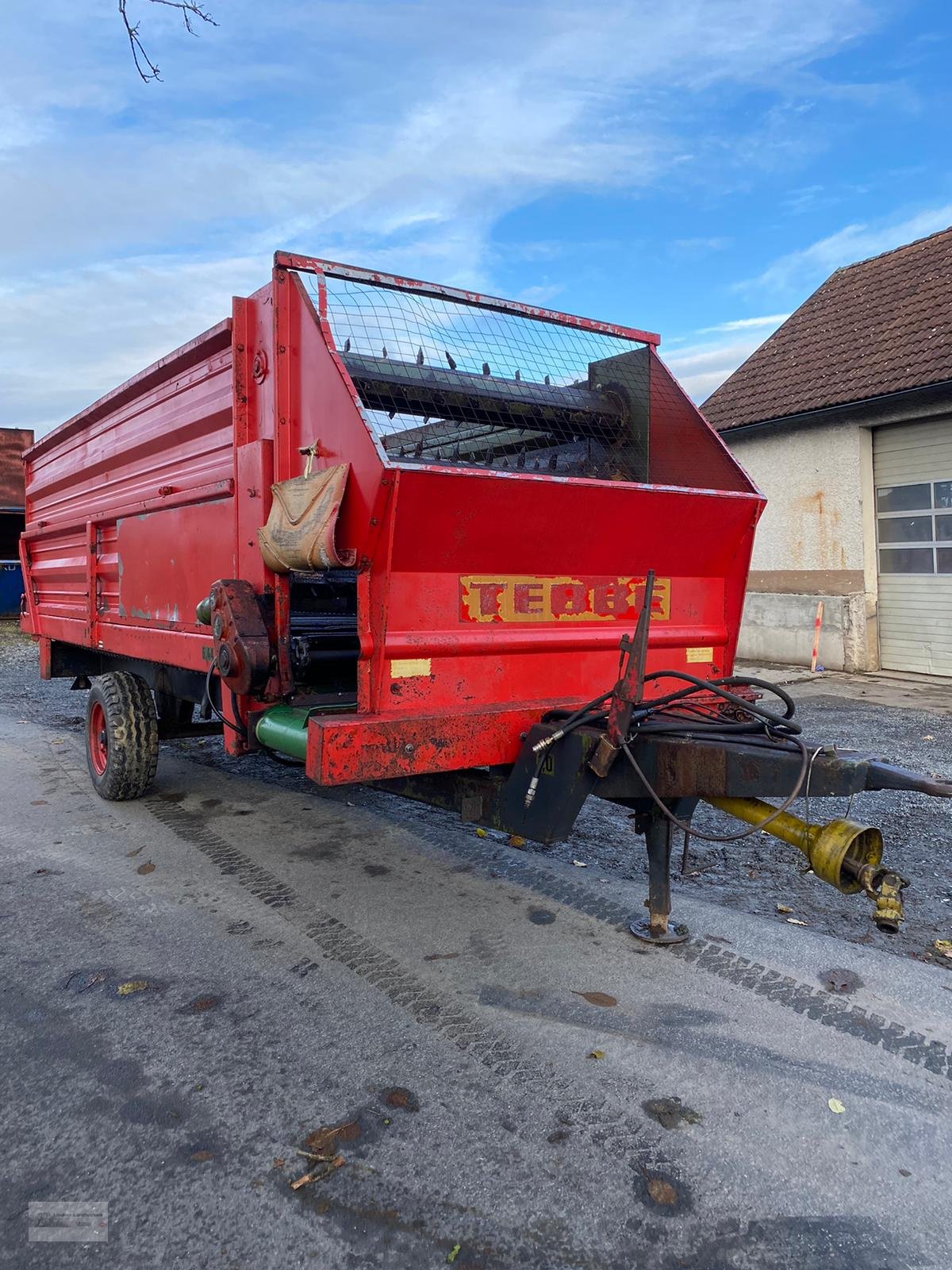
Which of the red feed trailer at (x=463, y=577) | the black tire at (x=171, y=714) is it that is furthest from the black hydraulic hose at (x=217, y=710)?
the black tire at (x=171, y=714)

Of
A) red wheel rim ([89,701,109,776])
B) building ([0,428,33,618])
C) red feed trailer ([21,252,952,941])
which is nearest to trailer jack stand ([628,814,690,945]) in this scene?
red feed trailer ([21,252,952,941])

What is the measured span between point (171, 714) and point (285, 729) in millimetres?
2664

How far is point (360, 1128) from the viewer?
2.28m

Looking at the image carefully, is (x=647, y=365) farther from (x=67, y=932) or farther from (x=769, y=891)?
(x=67, y=932)

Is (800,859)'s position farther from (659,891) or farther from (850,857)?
(850,857)

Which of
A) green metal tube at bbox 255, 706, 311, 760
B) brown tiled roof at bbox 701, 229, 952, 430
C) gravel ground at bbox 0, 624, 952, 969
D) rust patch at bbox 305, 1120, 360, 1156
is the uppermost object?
brown tiled roof at bbox 701, 229, 952, 430

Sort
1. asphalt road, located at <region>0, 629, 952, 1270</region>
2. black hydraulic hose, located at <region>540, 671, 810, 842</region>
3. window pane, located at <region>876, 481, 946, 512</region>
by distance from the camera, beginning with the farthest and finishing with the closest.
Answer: window pane, located at <region>876, 481, 946, 512</region> → black hydraulic hose, located at <region>540, 671, 810, 842</region> → asphalt road, located at <region>0, 629, 952, 1270</region>

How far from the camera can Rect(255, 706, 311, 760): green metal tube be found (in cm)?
305

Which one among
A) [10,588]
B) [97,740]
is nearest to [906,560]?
[97,740]

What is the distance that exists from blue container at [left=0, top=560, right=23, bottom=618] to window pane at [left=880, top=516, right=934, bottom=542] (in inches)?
691

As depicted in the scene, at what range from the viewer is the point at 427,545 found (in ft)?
9.85

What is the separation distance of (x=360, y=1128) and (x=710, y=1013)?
1.18 metres

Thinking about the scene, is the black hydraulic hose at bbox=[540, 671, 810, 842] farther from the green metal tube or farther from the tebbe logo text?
the green metal tube

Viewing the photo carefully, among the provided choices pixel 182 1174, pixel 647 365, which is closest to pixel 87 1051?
pixel 182 1174
